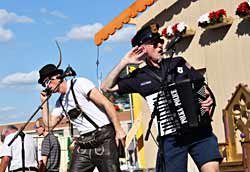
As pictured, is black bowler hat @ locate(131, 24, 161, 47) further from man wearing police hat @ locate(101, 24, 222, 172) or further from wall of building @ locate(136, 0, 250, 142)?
wall of building @ locate(136, 0, 250, 142)

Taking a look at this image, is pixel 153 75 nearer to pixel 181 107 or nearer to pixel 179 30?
pixel 181 107

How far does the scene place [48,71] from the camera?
20.1ft

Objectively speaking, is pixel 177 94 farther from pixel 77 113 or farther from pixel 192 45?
pixel 192 45

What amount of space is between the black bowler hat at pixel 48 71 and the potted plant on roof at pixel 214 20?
4424mm

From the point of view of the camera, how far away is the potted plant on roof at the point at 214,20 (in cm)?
990

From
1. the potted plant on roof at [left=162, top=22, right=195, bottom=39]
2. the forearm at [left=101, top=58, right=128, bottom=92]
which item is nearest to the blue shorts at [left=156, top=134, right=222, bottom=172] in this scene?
the forearm at [left=101, top=58, right=128, bottom=92]

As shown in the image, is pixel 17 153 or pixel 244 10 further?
pixel 244 10

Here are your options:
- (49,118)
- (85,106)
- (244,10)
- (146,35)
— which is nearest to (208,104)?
(146,35)

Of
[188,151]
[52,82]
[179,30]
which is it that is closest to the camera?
[188,151]

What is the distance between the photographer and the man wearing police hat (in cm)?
482

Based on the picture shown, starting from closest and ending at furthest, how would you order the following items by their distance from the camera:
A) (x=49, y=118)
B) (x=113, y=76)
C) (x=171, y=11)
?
(x=113, y=76) → (x=49, y=118) → (x=171, y=11)

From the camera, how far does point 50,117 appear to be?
6492 millimetres

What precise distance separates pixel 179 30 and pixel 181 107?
6068mm

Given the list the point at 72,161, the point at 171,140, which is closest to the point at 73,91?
the point at 72,161
